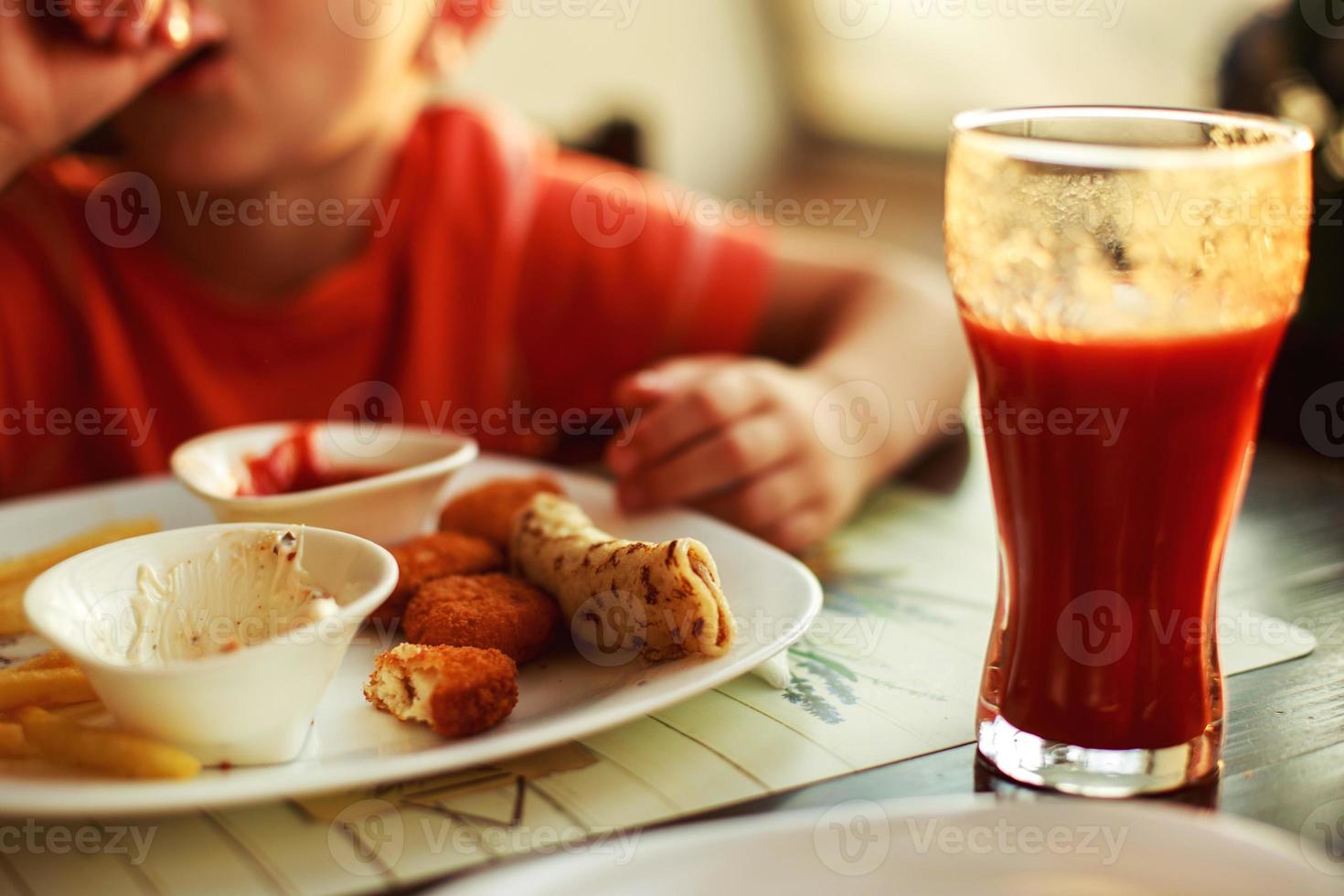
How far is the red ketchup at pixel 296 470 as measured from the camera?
1042 millimetres

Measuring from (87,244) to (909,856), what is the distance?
145cm

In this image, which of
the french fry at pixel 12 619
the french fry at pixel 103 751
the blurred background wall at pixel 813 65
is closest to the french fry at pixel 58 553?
the french fry at pixel 12 619

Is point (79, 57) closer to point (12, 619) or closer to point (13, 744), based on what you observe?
point (12, 619)

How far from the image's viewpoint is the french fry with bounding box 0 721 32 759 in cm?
65

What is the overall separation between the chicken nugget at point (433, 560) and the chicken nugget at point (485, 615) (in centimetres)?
2

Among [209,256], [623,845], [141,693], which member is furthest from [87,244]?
[623,845]

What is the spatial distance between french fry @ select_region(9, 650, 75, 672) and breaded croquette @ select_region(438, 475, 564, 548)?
1.10 ft

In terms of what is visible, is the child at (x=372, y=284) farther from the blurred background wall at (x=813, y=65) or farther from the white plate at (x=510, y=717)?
the blurred background wall at (x=813, y=65)

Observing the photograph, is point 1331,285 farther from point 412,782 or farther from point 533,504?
point 412,782

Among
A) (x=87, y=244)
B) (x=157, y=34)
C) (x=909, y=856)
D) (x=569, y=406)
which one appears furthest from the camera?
(x=569, y=406)

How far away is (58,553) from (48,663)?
21 cm

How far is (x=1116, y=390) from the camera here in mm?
636

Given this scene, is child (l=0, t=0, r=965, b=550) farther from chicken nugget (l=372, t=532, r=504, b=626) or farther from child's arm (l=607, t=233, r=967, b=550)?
chicken nugget (l=372, t=532, r=504, b=626)

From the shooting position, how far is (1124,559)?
0.66 m
